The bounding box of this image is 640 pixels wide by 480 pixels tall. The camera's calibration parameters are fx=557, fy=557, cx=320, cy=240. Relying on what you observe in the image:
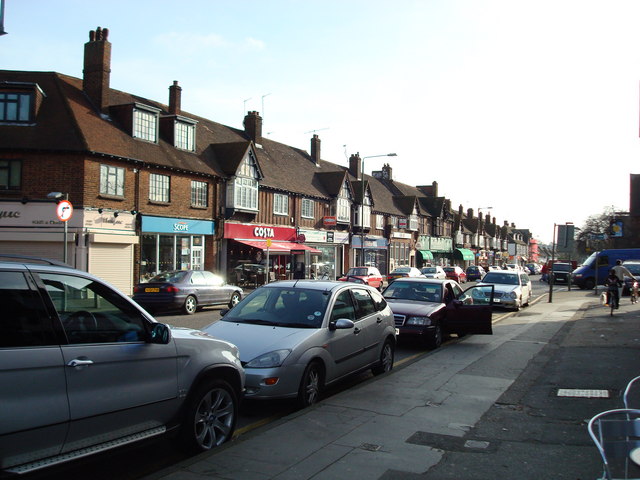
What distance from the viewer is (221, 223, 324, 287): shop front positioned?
3228cm

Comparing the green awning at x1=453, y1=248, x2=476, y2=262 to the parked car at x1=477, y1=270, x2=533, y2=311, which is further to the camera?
the green awning at x1=453, y1=248, x2=476, y2=262

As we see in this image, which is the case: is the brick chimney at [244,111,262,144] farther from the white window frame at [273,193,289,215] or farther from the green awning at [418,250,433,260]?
the green awning at [418,250,433,260]

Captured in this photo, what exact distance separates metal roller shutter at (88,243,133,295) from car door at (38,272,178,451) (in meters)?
20.9

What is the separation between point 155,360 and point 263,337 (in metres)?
2.34

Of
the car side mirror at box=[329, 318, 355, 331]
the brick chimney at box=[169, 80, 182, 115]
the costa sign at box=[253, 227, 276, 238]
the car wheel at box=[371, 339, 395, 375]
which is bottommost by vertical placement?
the car wheel at box=[371, 339, 395, 375]

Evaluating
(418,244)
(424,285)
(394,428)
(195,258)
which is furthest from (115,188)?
(418,244)

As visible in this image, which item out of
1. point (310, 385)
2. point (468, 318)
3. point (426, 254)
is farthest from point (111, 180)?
point (426, 254)

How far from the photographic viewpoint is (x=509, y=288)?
2227 cm

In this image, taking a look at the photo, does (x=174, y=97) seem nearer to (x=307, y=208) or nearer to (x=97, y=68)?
(x=97, y=68)

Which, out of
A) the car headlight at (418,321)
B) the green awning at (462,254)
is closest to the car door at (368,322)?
the car headlight at (418,321)

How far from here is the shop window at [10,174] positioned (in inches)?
939

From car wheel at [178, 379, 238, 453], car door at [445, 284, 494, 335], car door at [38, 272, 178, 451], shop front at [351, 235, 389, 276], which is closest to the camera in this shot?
car door at [38, 272, 178, 451]

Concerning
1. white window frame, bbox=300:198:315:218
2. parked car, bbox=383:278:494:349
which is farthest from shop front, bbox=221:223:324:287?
parked car, bbox=383:278:494:349

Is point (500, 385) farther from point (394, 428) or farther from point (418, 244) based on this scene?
point (418, 244)
